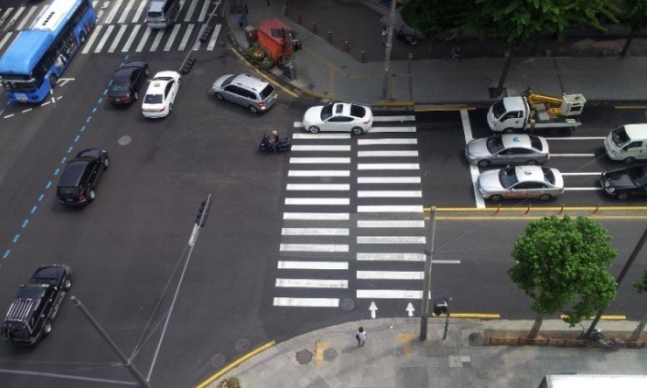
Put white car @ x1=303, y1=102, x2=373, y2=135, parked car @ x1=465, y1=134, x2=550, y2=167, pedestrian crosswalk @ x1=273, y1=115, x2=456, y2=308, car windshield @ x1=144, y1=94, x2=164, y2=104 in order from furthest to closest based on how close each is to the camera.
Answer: car windshield @ x1=144, y1=94, x2=164, y2=104 → white car @ x1=303, y1=102, x2=373, y2=135 → parked car @ x1=465, y1=134, x2=550, y2=167 → pedestrian crosswalk @ x1=273, y1=115, x2=456, y2=308

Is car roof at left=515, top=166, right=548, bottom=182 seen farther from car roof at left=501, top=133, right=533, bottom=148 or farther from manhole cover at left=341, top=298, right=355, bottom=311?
manhole cover at left=341, top=298, right=355, bottom=311

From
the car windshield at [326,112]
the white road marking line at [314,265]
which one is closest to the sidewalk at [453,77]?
the car windshield at [326,112]

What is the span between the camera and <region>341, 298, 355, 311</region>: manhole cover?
26106mm

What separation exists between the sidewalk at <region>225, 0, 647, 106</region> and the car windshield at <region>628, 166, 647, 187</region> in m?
7.31

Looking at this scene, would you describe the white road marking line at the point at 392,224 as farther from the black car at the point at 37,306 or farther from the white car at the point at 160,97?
the white car at the point at 160,97

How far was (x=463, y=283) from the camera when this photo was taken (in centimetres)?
2641

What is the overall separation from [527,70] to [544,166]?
Result: 934cm

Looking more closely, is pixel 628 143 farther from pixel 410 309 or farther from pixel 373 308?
pixel 373 308

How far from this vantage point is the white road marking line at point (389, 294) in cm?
2628

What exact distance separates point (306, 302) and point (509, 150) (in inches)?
559

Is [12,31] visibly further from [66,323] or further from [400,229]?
[400,229]

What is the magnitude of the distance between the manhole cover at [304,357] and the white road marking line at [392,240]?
21.1ft

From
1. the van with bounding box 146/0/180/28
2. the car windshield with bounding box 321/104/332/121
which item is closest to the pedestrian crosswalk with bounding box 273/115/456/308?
the car windshield with bounding box 321/104/332/121

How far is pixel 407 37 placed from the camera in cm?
3944
